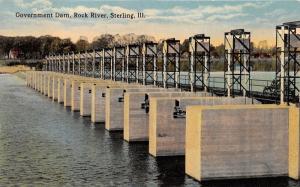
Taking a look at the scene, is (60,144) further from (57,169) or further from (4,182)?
(4,182)

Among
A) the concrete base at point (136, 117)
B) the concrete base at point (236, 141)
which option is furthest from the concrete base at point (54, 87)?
the concrete base at point (236, 141)

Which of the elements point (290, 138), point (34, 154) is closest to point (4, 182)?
point (34, 154)

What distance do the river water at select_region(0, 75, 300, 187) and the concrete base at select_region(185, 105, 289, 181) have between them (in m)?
0.75

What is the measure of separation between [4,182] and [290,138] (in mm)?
18867

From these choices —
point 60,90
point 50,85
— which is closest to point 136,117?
point 60,90

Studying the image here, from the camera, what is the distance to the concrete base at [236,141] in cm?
3388

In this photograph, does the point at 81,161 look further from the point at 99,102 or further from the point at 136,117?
the point at 99,102

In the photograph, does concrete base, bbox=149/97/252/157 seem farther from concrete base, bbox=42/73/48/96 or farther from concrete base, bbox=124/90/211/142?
concrete base, bbox=42/73/48/96

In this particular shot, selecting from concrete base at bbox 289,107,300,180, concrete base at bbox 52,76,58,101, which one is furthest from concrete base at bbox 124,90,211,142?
concrete base at bbox 52,76,58,101

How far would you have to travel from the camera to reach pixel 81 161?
42.3 meters

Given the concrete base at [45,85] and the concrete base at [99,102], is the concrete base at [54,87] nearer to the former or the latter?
the concrete base at [45,85]

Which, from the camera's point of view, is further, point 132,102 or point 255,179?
point 132,102

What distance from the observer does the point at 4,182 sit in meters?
35.1

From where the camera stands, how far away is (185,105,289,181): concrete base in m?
33.9
